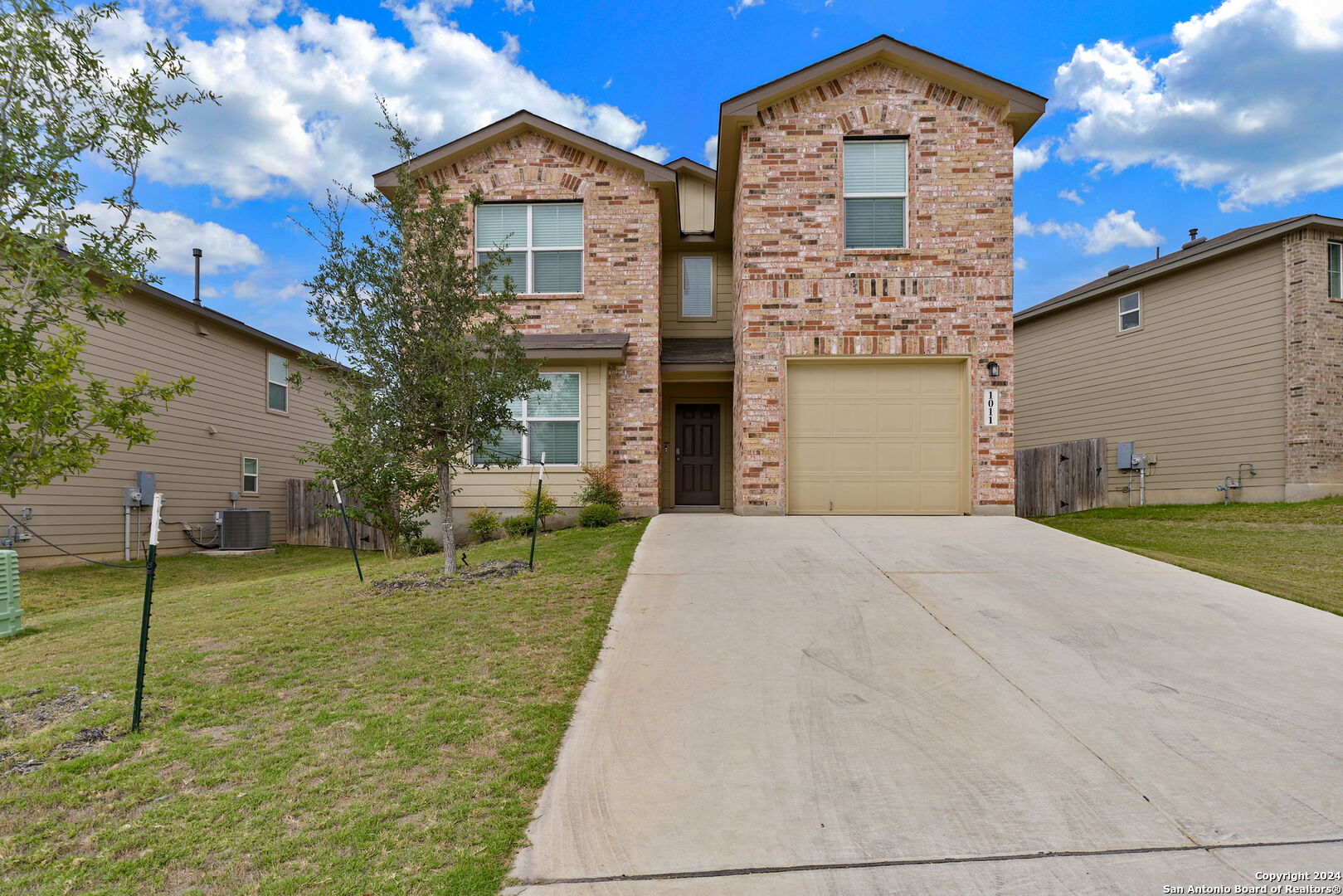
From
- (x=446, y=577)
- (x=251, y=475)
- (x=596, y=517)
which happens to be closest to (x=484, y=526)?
(x=596, y=517)

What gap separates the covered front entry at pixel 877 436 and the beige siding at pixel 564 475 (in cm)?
338

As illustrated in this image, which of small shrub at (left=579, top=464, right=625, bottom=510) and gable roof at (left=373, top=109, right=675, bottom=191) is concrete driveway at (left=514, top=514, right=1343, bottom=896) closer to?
small shrub at (left=579, top=464, right=625, bottom=510)

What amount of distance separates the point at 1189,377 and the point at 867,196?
1059cm

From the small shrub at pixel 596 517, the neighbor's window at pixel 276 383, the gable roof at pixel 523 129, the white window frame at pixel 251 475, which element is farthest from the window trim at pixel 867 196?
the white window frame at pixel 251 475

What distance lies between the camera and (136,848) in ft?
9.66

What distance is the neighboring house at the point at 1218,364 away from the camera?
14.2m

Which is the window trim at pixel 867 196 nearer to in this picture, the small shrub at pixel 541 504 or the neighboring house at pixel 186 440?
the small shrub at pixel 541 504

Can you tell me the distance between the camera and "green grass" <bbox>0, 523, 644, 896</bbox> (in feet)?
9.34

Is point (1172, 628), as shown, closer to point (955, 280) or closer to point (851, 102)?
point (955, 280)

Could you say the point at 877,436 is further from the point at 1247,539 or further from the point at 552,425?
the point at 1247,539

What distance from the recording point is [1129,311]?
1778 cm

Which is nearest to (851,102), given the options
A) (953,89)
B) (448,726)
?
(953,89)

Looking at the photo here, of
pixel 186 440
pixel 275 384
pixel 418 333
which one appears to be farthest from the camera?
pixel 275 384

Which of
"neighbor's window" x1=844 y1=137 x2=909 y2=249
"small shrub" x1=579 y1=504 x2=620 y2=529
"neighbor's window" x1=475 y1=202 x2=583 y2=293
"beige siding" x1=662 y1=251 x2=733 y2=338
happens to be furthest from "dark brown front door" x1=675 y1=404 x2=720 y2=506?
"neighbor's window" x1=844 y1=137 x2=909 y2=249
